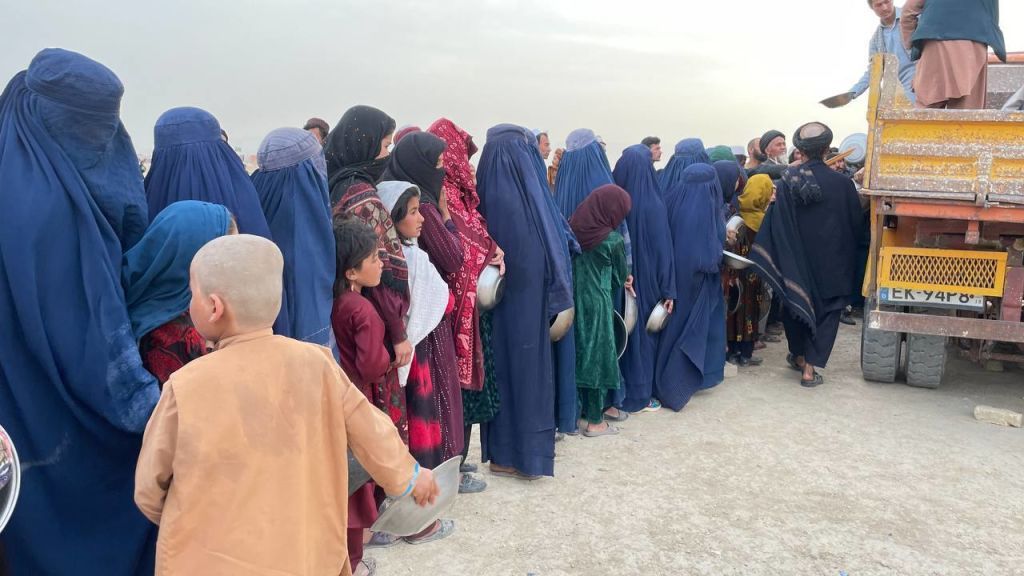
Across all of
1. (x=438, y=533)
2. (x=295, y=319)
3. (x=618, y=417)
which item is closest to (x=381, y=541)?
(x=438, y=533)

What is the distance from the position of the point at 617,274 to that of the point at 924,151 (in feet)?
6.48

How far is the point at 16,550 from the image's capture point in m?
1.93

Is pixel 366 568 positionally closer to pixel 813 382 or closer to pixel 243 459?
pixel 243 459

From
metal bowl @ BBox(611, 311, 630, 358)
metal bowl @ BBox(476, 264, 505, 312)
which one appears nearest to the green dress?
metal bowl @ BBox(611, 311, 630, 358)

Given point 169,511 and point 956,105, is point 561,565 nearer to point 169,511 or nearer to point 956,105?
point 169,511

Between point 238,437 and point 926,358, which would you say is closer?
point 238,437

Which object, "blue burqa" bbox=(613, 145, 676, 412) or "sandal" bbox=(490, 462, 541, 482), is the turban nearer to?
"blue burqa" bbox=(613, 145, 676, 412)

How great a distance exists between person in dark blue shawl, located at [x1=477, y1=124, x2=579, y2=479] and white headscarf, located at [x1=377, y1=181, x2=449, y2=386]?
680mm

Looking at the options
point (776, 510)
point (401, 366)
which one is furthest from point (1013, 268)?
point (401, 366)

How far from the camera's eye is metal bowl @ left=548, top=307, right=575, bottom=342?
3908 mm

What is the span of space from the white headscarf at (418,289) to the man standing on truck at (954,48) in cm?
397

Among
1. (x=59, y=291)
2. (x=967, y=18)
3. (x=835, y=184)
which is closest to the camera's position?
(x=59, y=291)

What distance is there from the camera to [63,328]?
1926mm

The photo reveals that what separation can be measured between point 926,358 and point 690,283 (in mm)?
1744
